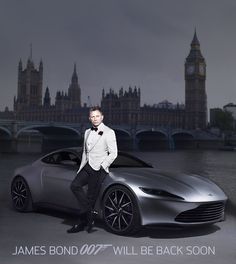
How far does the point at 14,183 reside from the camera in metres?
5.13

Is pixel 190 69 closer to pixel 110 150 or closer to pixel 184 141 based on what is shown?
pixel 184 141

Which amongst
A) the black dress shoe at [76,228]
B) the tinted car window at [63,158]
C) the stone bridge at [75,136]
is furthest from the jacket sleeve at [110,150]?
the stone bridge at [75,136]

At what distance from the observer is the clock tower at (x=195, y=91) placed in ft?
367

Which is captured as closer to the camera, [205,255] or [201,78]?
[205,255]

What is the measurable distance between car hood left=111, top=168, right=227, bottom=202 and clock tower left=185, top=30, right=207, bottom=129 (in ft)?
354

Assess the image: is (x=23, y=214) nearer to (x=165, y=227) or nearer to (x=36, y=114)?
(x=165, y=227)

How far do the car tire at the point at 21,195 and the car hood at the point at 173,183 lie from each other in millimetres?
1225

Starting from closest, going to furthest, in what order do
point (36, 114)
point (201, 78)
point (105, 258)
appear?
point (105, 258), point (36, 114), point (201, 78)

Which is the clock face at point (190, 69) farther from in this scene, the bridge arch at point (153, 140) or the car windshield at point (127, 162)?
the car windshield at point (127, 162)

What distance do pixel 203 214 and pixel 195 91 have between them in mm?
110081

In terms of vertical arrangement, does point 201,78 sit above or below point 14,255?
above

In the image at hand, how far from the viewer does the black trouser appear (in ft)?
12.6

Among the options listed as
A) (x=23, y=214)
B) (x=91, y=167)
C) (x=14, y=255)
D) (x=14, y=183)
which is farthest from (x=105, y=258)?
(x=14, y=183)

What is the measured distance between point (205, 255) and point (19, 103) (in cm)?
10743
